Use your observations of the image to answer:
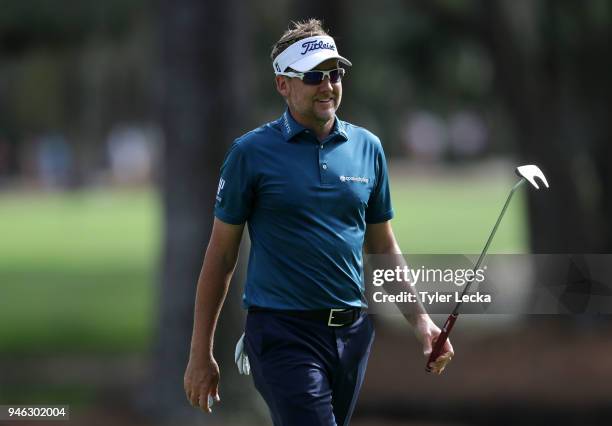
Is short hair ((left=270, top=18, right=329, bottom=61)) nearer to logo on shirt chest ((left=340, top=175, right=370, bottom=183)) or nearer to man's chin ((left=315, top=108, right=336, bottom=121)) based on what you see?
man's chin ((left=315, top=108, right=336, bottom=121))

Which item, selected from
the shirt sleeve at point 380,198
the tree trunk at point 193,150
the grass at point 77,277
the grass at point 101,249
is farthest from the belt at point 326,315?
the grass at point 77,277

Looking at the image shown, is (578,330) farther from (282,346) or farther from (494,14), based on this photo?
(282,346)

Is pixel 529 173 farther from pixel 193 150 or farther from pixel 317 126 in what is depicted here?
→ pixel 193 150

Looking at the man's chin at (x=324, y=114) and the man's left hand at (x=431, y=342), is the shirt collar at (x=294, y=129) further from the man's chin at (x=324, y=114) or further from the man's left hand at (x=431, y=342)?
the man's left hand at (x=431, y=342)

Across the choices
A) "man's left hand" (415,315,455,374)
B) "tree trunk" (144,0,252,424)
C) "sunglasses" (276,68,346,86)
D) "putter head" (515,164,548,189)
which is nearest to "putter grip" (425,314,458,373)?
"man's left hand" (415,315,455,374)

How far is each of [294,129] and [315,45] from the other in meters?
0.32

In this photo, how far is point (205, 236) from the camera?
11.7 m

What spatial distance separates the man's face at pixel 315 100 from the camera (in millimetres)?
5273

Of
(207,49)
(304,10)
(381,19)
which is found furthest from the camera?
(381,19)

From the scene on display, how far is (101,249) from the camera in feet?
110

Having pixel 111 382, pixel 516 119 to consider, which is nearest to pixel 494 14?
pixel 516 119

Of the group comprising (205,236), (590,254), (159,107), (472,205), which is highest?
(159,107)

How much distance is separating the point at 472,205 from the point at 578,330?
3187 centimetres

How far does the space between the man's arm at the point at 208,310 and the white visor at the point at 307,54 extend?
652 millimetres
